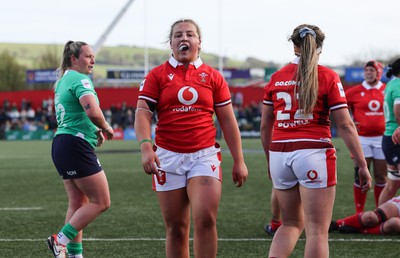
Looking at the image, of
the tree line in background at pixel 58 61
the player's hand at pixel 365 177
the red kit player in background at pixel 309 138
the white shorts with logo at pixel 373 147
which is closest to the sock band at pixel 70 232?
the red kit player in background at pixel 309 138

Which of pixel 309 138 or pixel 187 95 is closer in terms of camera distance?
pixel 309 138

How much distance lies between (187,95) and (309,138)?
38.2 inches

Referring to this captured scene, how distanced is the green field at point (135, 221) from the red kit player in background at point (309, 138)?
2114 mm

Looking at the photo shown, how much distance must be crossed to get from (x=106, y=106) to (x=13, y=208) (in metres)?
48.3

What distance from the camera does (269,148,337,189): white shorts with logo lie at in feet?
19.5

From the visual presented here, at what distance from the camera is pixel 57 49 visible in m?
94.7

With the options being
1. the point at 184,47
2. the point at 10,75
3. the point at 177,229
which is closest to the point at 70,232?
the point at 177,229

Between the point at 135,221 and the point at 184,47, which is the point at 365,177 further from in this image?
the point at 135,221

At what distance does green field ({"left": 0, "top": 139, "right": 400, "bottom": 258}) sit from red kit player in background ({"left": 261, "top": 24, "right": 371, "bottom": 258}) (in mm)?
2114

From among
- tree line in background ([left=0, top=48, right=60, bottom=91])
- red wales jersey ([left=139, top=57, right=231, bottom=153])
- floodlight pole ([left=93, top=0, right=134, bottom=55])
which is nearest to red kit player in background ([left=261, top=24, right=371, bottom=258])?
red wales jersey ([left=139, top=57, right=231, bottom=153])

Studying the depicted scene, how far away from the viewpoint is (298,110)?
596 centimetres

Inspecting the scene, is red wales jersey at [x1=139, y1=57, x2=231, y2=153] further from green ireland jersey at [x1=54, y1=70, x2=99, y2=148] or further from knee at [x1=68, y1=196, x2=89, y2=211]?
knee at [x1=68, y1=196, x2=89, y2=211]

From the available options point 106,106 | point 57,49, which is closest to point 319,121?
point 106,106

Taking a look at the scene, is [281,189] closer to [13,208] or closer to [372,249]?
[372,249]
